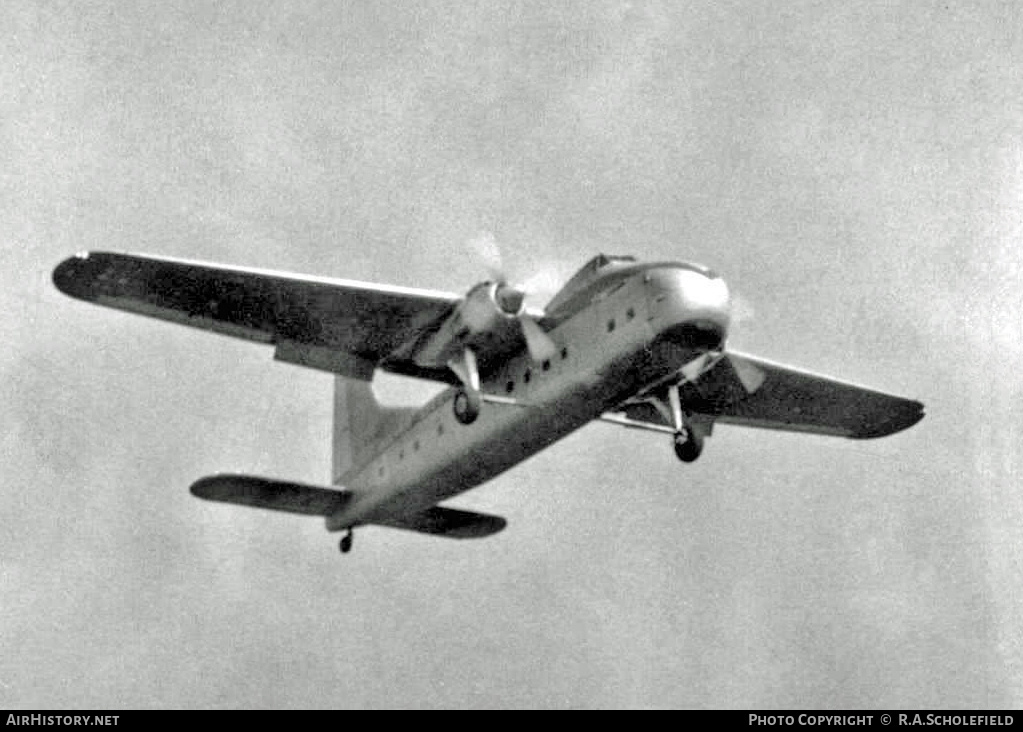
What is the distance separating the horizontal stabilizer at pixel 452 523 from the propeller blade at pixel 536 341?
26.4 feet

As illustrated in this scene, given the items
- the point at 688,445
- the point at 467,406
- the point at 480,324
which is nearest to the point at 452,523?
the point at 467,406

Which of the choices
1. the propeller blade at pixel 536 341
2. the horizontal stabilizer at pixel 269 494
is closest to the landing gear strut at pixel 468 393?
the propeller blade at pixel 536 341

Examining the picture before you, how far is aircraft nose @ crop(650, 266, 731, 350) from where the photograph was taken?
27.0m

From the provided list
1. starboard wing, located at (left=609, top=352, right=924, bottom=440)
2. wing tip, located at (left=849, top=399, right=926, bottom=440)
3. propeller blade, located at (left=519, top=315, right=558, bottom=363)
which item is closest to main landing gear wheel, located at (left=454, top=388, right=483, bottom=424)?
propeller blade, located at (left=519, top=315, right=558, bottom=363)

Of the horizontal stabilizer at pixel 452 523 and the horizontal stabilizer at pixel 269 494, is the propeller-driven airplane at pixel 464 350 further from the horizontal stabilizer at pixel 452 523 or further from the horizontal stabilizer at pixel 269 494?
the horizontal stabilizer at pixel 452 523

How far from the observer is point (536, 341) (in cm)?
2905

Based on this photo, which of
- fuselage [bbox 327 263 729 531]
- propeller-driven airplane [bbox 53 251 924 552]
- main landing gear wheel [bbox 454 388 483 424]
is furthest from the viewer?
main landing gear wheel [bbox 454 388 483 424]

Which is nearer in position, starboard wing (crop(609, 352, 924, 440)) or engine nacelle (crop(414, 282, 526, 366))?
engine nacelle (crop(414, 282, 526, 366))

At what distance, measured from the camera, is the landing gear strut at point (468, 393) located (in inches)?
1166

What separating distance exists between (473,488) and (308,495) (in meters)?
4.71

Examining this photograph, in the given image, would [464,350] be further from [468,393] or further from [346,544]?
[346,544]

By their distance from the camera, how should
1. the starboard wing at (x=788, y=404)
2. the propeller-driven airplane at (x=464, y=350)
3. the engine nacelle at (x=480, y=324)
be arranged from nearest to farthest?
the propeller-driven airplane at (x=464, y=350)
the engine nacelle at (x=480, y=324)
the starboard wing at (x=788, y=404)

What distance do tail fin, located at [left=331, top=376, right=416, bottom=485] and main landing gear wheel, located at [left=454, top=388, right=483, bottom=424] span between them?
16.5ft

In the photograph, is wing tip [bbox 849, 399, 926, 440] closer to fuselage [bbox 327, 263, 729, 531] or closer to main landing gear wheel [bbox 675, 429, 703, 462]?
main landing gear wheel [bbox 675, 429, 703, 462]
